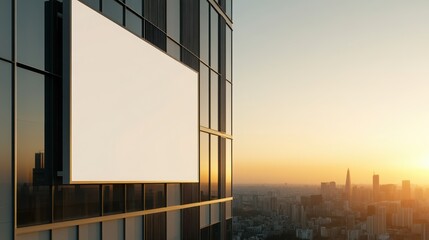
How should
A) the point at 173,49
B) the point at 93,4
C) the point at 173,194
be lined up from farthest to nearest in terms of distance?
the point at 173,49, the point at 173,194, the point at 93,4

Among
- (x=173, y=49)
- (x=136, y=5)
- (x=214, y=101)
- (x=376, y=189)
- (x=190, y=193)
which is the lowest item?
(x=376, y=189)

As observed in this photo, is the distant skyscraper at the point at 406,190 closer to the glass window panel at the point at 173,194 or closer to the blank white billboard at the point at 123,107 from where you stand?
the glass window panel at the point at 173,194

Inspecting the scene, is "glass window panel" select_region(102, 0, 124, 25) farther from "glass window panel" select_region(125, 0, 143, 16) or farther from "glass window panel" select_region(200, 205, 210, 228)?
"glass window panel" select_region(200, 205, 210, 228)

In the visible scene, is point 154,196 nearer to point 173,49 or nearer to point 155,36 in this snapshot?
point 155,36

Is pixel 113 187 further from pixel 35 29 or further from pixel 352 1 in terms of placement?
pixel 352 1

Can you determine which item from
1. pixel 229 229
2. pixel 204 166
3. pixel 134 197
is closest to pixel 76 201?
pixel 134 197

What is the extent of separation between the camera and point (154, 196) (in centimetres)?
1391

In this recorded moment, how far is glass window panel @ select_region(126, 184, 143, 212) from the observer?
12.5 metres

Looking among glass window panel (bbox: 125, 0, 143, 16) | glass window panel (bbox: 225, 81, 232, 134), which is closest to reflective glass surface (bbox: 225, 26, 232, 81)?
glass window panel (bbox: 225, 81, 232, 134)

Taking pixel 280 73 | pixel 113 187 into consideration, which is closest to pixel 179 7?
pixel 113 187

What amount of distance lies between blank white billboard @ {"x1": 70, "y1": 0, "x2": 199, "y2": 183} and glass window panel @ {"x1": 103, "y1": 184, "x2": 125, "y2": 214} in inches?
10.4

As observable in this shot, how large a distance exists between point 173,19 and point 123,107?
452cm

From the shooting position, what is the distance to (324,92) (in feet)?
187

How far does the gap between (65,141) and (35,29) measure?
5.63 ft
